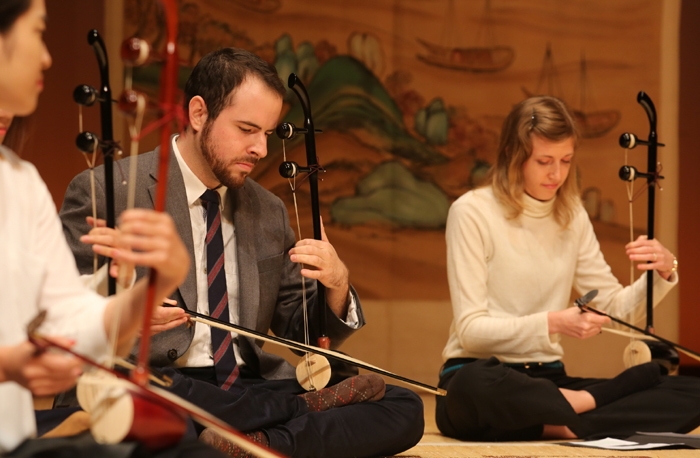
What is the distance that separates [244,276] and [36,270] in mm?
1104

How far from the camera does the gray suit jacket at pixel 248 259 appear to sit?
206cm

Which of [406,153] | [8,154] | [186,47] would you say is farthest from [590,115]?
[8,154]

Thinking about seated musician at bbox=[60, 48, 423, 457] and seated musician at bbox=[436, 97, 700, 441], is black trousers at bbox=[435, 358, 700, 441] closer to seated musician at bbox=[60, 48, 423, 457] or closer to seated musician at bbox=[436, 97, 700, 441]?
seated musician at bbox=[436, 97, 700, 441]

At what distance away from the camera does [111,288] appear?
1.71 m

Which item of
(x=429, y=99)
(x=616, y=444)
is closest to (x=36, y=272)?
(x=616, y=444)

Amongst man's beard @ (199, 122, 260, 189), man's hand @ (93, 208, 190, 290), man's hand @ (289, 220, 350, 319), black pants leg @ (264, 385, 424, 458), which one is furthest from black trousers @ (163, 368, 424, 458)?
man's hand @ (93, 208, 190, 290)

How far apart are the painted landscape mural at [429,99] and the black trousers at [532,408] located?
6.61 feet

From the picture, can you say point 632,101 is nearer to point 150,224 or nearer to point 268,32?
point 268,32

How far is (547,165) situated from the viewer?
296 centimetres

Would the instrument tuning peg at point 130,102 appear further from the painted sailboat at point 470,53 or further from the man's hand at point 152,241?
the painted sailboat at point 470,53

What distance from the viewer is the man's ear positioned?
7.59 ft

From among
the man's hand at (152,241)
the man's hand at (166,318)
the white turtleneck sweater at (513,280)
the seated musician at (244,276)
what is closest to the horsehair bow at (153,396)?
the man's hand at (152,241)

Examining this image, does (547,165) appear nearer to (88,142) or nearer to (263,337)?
(263,337)

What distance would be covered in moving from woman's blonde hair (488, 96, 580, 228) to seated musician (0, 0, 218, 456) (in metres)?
2.11
